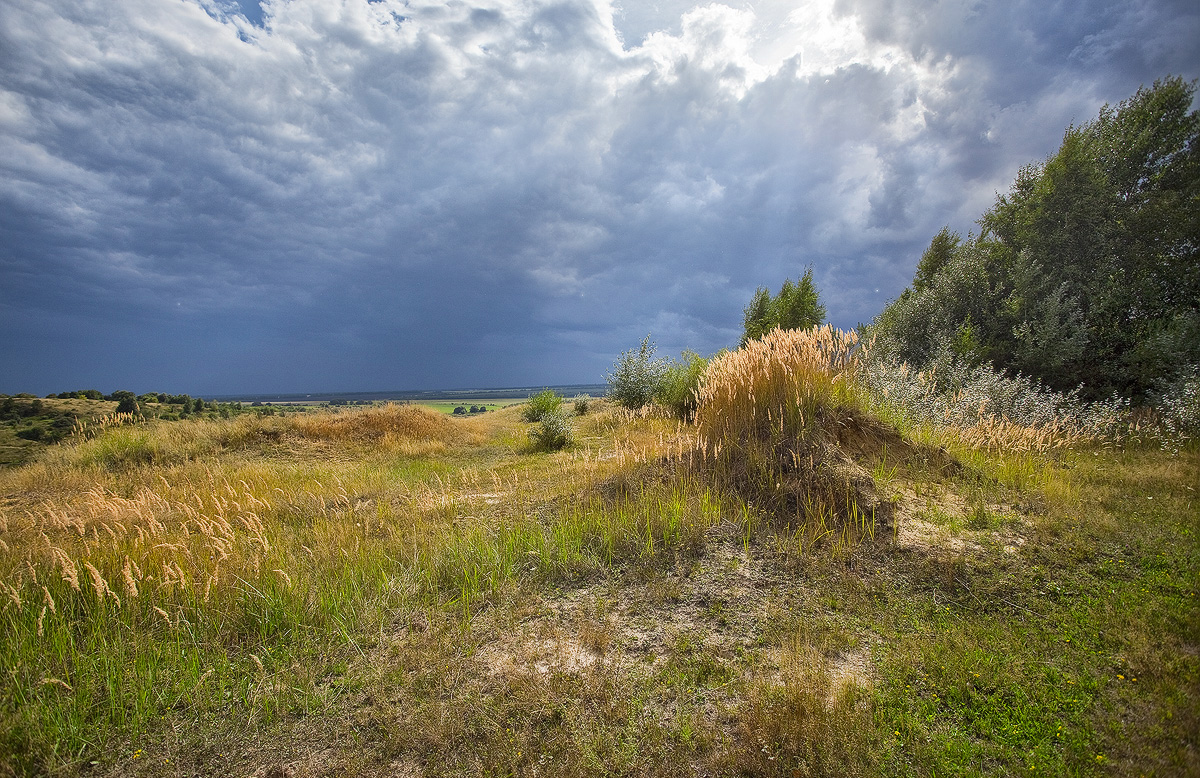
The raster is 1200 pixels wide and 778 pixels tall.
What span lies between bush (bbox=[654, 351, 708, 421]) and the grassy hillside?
9.82 metres

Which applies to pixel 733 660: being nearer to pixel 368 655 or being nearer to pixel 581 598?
pixel 581 598

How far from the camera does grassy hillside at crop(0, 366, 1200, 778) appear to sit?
2344mm

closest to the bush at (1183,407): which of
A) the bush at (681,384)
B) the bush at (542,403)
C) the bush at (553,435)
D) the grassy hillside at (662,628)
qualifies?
the grassy hillside at (662,628)

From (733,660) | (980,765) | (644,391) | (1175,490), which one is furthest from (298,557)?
(644,391)

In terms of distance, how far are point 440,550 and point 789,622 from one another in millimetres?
3541

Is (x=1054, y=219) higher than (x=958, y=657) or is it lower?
higher

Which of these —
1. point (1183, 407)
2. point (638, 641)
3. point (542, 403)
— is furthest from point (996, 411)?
point (542, 403)

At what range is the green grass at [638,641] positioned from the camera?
7.62 feet

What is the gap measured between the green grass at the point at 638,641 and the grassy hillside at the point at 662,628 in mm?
22

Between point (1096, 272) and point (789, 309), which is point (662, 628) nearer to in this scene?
point (1096, 272)

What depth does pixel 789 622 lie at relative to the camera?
3.44 metres

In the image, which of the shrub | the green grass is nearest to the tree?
the shrub

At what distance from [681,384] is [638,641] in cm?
1477

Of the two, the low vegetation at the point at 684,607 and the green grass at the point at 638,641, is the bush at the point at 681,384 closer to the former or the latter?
the low vegetation at the point at 684,607
